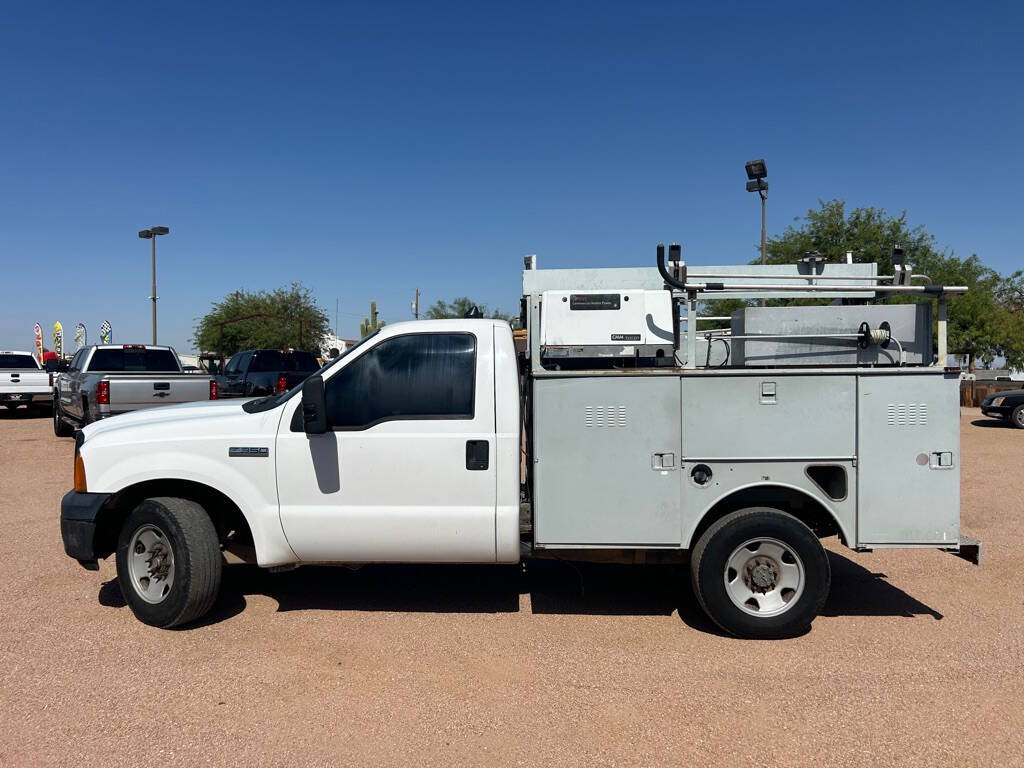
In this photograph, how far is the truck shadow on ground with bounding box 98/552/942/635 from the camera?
17.7 feet

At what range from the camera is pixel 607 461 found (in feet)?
15.9

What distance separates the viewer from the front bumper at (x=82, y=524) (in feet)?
16.4

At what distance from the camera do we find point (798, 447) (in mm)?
4750

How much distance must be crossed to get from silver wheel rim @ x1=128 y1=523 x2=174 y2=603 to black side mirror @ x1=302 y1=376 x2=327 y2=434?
→ 126 centimetres

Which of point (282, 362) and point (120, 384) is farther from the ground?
point (282, 362)

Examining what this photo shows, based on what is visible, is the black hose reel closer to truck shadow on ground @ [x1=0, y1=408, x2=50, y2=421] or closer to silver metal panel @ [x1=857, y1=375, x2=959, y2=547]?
silver metal panel @ [x1=857, y1=375, x2=959, y2=547]

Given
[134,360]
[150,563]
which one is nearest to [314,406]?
[150,563]

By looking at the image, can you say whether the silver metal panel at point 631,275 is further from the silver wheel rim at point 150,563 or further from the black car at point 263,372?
the black car at point 263,372

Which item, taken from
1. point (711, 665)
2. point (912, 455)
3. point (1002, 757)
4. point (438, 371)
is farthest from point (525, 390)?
point (1002, 757)

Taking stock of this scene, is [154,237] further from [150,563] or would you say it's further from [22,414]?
[150,563]

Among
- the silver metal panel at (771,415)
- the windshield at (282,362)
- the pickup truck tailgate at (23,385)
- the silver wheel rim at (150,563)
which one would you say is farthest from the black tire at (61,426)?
the silver metal panel at (771,415)

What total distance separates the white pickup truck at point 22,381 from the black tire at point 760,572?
68.4 ft

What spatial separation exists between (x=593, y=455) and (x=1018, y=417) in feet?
63.4

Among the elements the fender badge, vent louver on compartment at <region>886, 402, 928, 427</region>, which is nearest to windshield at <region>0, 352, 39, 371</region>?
the fender badge
